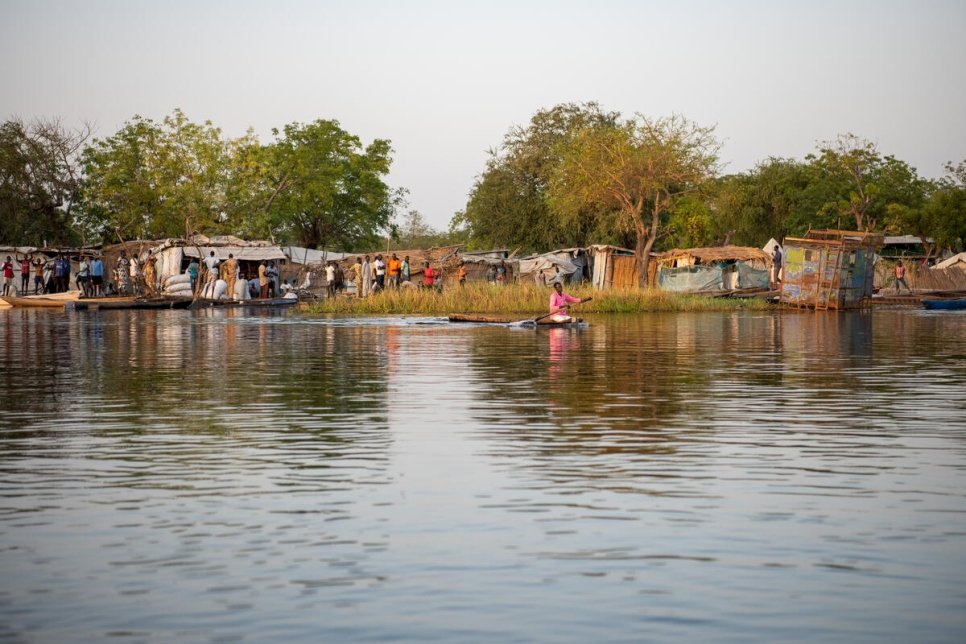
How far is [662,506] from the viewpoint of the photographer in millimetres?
7367

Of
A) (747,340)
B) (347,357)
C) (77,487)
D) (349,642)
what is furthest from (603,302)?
(349,642)

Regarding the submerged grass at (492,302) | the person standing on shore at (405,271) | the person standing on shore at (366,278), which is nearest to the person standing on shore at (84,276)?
the person standing on shore at (366,278)

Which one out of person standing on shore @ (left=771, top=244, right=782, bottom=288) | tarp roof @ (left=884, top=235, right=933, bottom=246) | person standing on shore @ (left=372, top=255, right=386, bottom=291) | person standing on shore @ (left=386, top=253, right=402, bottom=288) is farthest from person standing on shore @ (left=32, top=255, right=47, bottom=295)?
tarp roof @ (left=884, top=235, right=933, bottom=246)

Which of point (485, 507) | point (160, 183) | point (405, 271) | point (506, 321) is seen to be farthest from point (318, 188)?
point (485, 507)

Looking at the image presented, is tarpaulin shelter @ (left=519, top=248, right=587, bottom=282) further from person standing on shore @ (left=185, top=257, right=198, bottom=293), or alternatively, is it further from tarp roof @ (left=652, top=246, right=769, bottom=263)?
person standing on shore @ (left=185, top=257, right=198, bottom=293)

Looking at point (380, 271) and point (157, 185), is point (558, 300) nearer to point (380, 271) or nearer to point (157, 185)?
point (380, 271)

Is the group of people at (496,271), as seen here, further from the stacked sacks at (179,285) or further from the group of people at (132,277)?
the group of people at (132,277)

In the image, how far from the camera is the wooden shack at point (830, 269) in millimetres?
42500

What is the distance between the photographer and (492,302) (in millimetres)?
40844

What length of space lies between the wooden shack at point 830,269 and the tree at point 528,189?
29.8m

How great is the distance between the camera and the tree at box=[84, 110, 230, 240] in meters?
69.5

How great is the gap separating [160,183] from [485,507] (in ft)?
216

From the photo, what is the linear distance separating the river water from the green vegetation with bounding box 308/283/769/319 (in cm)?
2381

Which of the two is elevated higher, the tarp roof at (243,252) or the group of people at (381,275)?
the tarp roof at (243,252)
